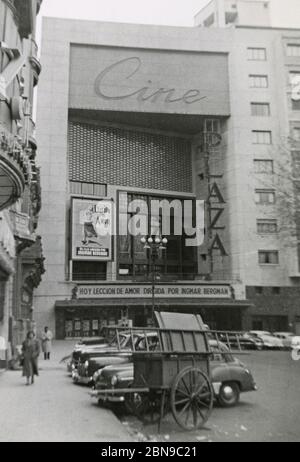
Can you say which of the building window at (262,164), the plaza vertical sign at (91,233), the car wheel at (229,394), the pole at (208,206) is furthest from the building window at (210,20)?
the car wheel at (229,394)

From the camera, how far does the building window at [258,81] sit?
44.0m

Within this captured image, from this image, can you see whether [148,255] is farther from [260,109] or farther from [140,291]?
[260,109]

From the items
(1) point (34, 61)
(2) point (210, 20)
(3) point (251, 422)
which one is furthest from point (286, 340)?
(2) point (210, 20)

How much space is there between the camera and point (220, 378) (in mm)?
9797

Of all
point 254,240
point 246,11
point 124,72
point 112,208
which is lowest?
point 254,240

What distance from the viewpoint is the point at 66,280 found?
124 ft

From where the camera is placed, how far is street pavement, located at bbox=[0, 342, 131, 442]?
678cm

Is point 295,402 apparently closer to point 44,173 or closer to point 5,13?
point 5,13

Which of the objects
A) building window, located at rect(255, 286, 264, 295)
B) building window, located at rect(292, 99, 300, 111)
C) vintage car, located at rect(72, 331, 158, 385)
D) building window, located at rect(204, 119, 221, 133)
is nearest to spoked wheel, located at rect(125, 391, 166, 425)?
vintage car, located at rect(72, 331, 158, 385)

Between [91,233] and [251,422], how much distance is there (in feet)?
102

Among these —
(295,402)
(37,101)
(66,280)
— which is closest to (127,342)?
(295,402)

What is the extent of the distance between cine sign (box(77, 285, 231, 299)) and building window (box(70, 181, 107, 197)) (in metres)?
10.1

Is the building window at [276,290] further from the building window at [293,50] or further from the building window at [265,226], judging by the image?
the building window at [293,50]

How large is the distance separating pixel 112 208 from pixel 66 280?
7.61m
